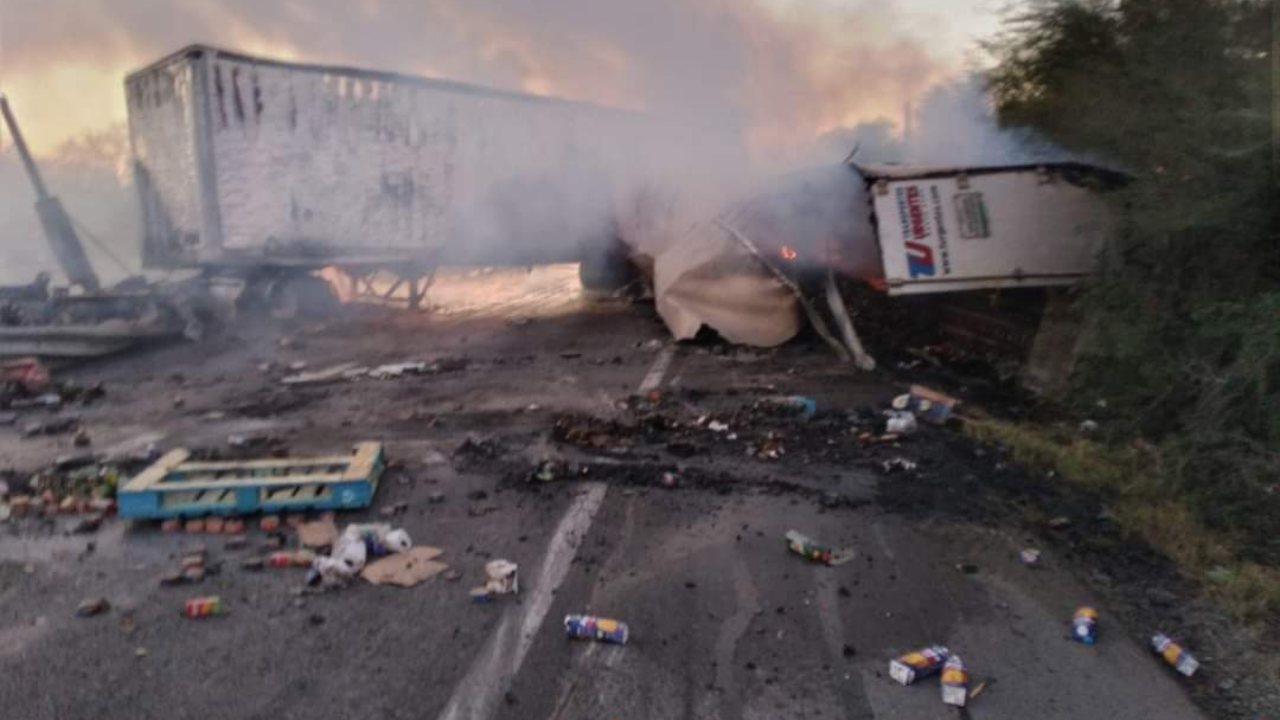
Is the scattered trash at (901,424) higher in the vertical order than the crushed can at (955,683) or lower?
higher

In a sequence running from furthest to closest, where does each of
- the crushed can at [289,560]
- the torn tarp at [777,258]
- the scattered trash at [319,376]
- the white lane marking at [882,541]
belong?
the torn tarp at [777,258] → the scattered trash at [319,376] → the white lane marking at [882,541] → the crushed can at [289,560]

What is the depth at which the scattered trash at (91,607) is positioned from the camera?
349cm

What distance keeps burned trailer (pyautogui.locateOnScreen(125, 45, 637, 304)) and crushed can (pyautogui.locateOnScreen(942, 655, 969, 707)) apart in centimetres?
922

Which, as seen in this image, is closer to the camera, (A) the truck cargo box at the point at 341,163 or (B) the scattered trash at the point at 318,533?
(B) the scattered trash at the point at 318,533

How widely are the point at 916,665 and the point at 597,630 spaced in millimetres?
1059

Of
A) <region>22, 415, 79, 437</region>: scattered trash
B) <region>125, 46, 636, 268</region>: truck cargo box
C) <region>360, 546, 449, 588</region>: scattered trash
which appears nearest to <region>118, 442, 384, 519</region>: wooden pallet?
<region>360, 546, 449, 588</region>: scattered trash

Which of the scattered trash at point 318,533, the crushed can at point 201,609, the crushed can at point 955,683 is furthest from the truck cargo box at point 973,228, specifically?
the crushed can at point 201,609

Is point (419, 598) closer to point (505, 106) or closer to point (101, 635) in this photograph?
point (101, 635)

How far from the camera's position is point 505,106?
12.2m

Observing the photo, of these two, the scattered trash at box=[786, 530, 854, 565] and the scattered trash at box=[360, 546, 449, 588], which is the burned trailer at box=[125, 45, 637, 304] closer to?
the scattered trash at box=[360, 546, 449, 588]

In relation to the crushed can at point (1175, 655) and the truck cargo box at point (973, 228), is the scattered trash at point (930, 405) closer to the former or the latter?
the truck cargo box at point (973, 228)

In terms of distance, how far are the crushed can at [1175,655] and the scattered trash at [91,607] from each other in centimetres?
378

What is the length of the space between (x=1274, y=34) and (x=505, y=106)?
8890 mm

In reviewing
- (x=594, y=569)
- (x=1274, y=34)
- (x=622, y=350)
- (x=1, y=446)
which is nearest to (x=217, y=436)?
(x=1, y=446)
